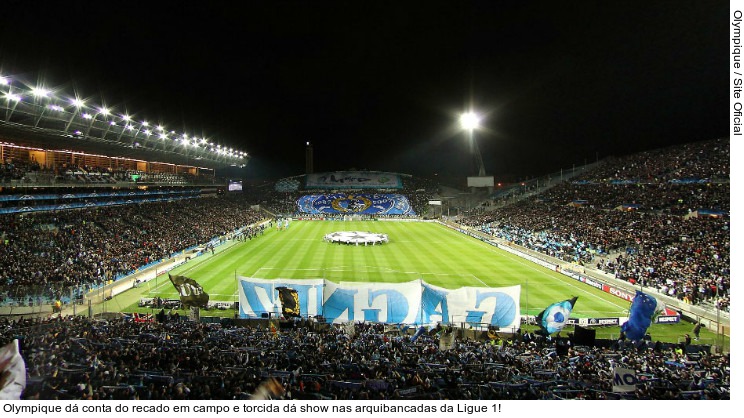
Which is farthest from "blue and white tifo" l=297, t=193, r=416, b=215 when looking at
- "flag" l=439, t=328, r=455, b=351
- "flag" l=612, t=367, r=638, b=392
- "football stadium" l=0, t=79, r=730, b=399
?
"flag" l=612, t=367, r=638, b=392

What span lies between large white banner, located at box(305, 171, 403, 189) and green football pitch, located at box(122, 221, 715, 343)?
61.4 metres

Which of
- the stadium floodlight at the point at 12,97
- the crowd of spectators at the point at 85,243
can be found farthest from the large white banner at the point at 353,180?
the stadium floodlight at the point at 12,97

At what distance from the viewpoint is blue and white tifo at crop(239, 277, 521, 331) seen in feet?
59.4

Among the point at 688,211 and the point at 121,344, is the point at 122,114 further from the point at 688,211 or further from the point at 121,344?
the point at 688,211

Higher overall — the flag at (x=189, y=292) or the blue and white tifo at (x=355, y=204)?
the blue and white tifo at (x=355, y=204)

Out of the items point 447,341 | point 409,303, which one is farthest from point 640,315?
point 409,303

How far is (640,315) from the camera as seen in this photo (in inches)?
680

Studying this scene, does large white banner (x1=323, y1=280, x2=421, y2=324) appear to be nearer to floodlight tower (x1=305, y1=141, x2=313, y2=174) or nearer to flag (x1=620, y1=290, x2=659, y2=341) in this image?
flag (x1=620, y1=290, x2=659, y2=341)

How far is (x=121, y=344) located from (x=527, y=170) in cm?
10293

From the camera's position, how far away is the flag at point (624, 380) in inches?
367

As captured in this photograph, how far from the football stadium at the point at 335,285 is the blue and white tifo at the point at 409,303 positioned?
9cm

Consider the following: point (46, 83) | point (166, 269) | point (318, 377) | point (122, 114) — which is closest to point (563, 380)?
point (318, 377)

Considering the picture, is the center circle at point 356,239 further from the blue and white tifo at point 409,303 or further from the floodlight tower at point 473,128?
the floodlight tower at point 473,128

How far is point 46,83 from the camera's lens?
32375 mm
